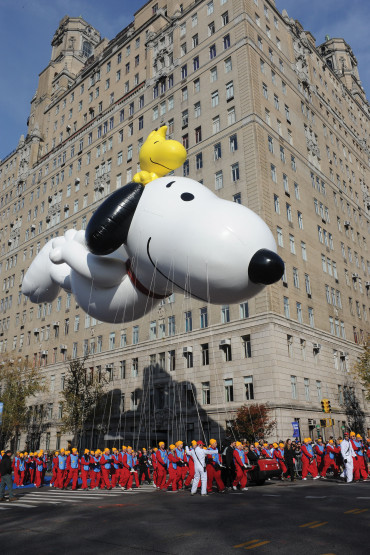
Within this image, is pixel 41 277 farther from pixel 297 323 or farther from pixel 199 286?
pixel 297 323

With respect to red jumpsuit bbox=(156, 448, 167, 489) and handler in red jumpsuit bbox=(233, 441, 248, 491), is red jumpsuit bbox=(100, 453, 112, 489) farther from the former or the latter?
handler in red jumpsuit bbox=(233, 441, 248, 491)

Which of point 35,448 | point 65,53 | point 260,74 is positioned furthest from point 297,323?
point 65,53

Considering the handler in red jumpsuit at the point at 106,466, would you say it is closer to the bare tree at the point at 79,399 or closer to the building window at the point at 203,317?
the building window at the point at 203,317

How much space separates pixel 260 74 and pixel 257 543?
38.2 meters

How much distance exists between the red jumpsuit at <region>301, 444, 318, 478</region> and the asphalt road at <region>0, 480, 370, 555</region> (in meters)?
7.61

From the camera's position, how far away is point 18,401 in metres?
40.7

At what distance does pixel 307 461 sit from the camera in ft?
60.2

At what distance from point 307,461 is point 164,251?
1347 centimetres

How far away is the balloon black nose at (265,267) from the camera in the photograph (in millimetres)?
8250

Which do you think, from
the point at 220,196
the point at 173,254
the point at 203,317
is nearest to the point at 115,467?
the point at 173,254

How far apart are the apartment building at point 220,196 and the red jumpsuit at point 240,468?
1079 centimetres

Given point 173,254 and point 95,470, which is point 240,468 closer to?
point 95,470

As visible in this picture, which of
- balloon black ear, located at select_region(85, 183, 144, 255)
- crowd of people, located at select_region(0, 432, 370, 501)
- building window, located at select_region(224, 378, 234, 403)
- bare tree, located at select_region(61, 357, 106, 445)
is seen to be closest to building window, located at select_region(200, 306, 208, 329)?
building window, located at select_region(224, 378, 234, 403)

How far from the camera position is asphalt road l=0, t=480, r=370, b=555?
19.8 ft
